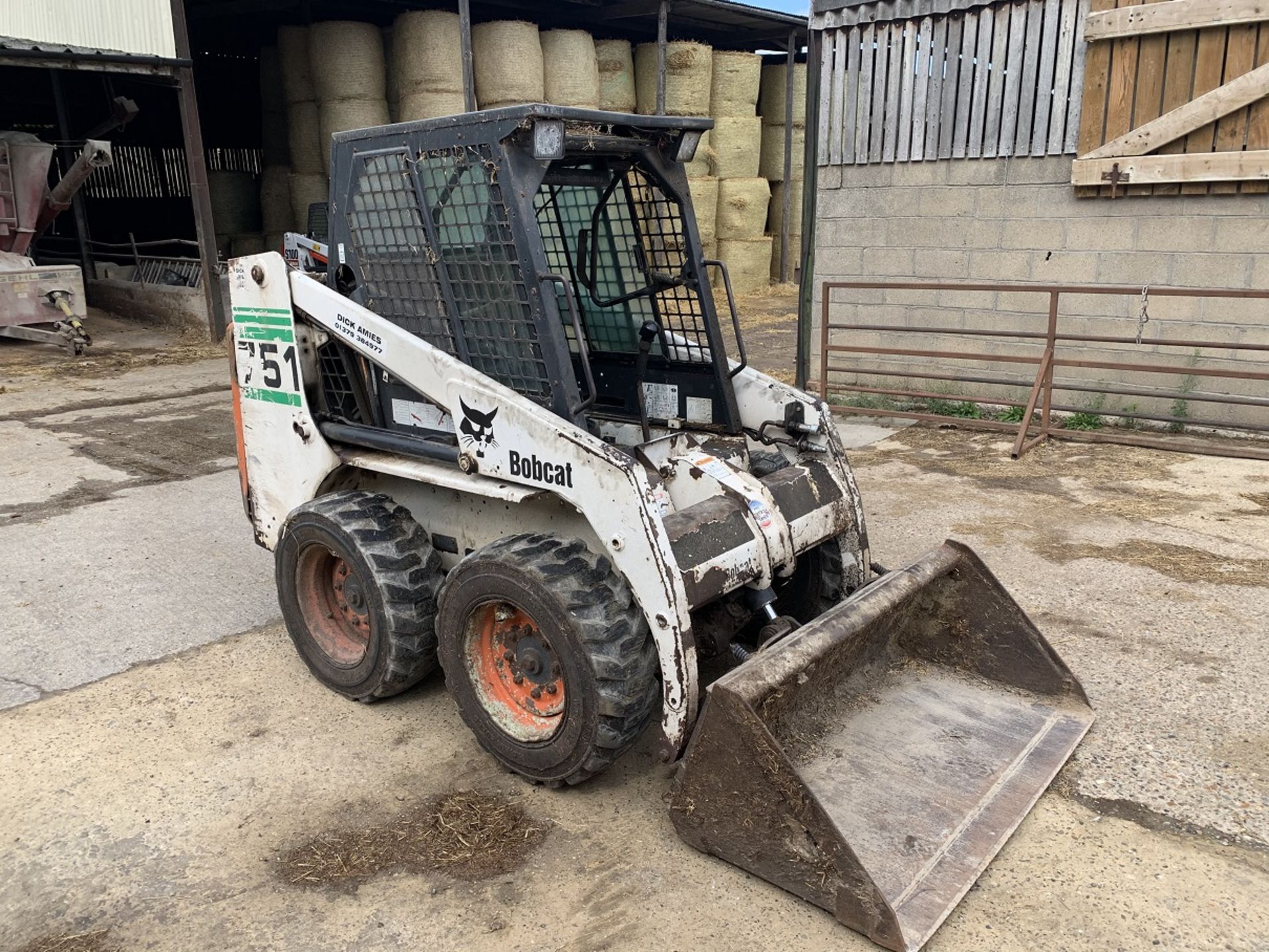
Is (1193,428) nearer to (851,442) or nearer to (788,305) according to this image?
(851,442)

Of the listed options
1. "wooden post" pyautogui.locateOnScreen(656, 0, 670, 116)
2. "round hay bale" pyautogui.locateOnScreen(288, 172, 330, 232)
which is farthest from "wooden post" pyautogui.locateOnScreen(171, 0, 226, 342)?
"wooden post" pyautogui.locateOnScreen(656, 0, 670, 116)

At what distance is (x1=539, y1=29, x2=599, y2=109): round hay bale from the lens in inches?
587

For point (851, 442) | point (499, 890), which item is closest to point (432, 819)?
point (499, 890)

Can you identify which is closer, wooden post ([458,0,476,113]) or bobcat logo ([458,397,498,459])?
bobcat logo ([458,397,498,459])

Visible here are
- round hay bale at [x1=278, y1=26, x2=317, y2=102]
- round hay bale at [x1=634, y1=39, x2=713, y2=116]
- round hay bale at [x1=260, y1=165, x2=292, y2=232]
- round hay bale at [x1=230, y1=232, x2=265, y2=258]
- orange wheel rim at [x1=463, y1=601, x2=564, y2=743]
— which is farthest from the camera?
round hay bale at [x1=230, y1=232, x2=265, y2=258]

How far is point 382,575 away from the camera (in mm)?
3863

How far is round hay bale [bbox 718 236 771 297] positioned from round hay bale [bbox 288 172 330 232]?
651 cm

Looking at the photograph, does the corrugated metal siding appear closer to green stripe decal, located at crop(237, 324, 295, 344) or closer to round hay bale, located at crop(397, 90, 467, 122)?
round hay bale, located at crop(397, 90, 467, 122)

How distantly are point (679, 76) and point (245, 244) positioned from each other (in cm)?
781

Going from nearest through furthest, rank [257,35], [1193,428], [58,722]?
[58,722] → [1193,428] → [257,35]

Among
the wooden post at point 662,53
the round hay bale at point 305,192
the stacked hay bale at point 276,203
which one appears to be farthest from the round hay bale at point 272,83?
the wooden post at point 662,53

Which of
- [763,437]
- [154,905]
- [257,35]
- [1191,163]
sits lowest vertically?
[154,905]

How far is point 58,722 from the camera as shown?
4.09 meters

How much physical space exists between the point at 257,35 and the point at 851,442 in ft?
55.0
